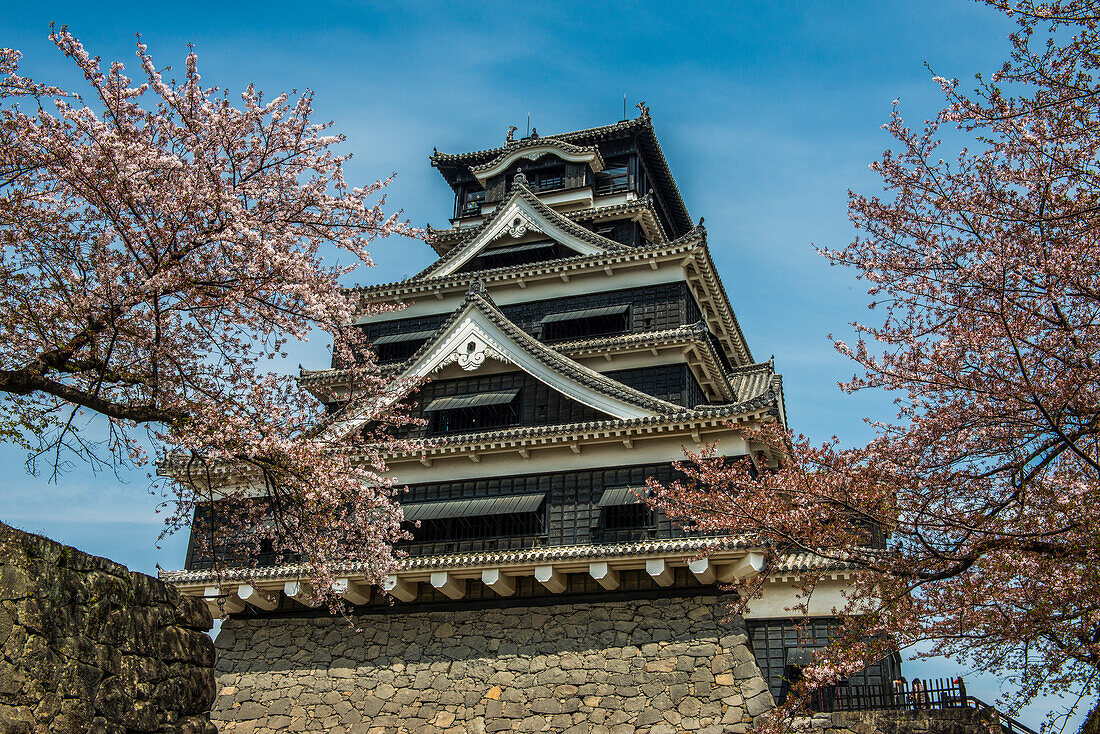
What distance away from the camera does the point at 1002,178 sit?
8.84m

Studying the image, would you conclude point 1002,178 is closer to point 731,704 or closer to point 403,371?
point 731,704

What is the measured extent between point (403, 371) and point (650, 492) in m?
6.63

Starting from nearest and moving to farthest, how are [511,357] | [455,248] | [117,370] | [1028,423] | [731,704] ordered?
1. [1028,423]
2. [117,370]
3. [731,704]
4. [511,357]
5. [455,248]

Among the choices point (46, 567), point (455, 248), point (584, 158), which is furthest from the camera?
point (584, 158)

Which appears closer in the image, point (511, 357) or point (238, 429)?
point (238, 429)

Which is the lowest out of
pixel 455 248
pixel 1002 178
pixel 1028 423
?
pixel 1028 423

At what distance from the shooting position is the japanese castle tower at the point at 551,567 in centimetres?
1536

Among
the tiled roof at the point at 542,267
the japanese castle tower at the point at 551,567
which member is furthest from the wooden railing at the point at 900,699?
the tiled roof at the point at 542,267

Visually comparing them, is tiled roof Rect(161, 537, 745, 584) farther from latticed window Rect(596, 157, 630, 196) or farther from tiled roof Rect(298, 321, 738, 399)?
latticed window Rect(596, 157, 630, 196)

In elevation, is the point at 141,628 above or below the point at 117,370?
below

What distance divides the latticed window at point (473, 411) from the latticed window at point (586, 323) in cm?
321

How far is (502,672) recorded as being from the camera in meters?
16.1

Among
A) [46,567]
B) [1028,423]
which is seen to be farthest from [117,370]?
[1028,423]

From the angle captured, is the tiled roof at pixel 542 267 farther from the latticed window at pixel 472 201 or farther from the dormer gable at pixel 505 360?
the latticed window at pixel 472 201
